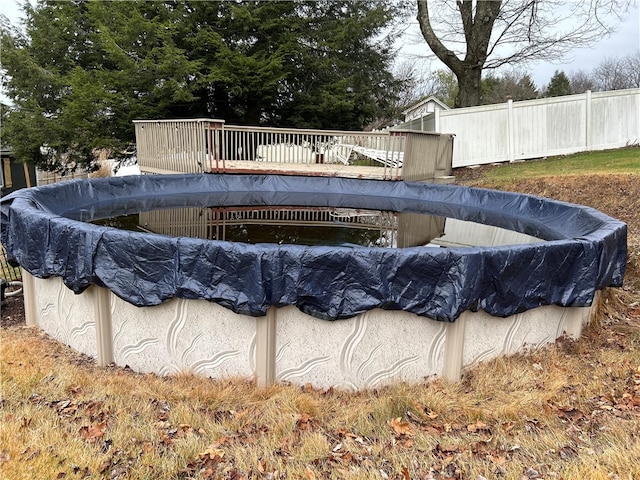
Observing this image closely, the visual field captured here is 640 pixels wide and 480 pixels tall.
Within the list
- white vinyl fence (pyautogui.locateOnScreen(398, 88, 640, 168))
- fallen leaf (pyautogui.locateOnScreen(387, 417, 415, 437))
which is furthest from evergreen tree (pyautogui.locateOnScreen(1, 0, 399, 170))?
fallen leaf (pyautogui.locateOnScreen(387, 417, 415, 437))

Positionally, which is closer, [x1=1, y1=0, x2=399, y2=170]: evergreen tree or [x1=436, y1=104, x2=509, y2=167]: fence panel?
[x1=436, y1=104, x2=509, y2=167]: fence panel

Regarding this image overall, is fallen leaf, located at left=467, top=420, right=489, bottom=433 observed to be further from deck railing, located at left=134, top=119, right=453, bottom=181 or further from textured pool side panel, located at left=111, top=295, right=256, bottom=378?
deck railing, located at left=134, top=119, right=453, bottom=181

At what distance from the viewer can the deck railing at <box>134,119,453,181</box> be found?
909 cm

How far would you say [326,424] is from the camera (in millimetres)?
2533

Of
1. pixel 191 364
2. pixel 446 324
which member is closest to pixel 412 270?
pixel 446 324

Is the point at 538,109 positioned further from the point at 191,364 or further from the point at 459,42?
the point at 191,364

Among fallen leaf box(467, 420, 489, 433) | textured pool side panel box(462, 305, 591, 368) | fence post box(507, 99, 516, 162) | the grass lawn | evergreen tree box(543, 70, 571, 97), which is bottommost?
fallen leaf box(467, 420, 489, 433)

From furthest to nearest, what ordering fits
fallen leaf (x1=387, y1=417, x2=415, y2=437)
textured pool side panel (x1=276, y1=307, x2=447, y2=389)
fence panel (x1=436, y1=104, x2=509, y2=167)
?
fence panel (x1=436, y1=104, x2=509, y2=167)
textured pool side panel (x1=276, y1=307, x2=447, y2=389)
fallen leaf (x1=387, y1=417, x2=415, y2=437)

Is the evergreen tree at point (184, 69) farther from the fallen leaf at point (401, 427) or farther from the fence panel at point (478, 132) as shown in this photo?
the fallen leaf at point (401, 427)

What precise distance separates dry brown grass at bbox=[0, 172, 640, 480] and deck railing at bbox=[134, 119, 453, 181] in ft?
20.4

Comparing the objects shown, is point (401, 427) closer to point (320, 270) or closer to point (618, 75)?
point (320, 270)

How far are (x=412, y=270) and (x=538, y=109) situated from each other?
1070 centimetres

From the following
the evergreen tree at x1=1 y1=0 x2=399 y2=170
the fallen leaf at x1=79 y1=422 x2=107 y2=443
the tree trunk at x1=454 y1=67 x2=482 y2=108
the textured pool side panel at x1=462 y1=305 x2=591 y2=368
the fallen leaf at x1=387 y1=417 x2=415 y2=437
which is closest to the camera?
the fallen leaf at x1=79 y1=422 x2=107 y2=443

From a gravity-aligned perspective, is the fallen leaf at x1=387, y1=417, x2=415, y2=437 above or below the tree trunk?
below
